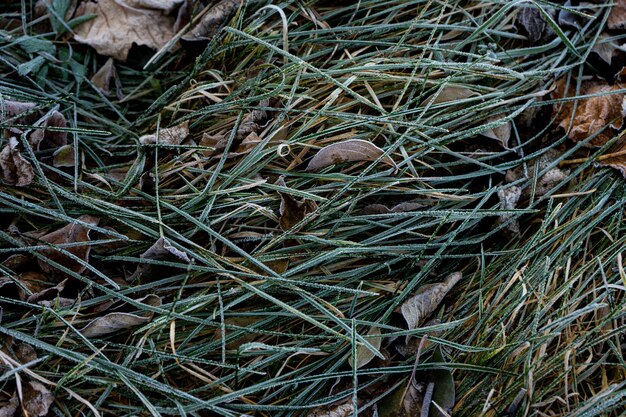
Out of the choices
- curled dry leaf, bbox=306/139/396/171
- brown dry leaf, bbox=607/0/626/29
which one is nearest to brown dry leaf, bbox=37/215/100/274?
curled dry leaf, bbox=306/139/396/171

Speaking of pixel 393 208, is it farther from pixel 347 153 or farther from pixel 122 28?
pixel 122 28

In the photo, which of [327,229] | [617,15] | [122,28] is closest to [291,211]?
[327,229]

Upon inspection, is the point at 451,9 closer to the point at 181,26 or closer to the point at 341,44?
the point at 341,44

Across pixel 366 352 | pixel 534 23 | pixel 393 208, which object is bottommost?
pixel 366 352

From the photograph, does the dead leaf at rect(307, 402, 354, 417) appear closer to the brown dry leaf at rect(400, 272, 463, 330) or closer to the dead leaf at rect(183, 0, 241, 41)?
the brown dry leaf at rect(400, 272, 463, 330)

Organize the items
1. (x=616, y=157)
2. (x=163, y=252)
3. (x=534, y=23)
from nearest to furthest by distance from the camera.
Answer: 1. (x=163, y=252)
2. (x=616, y=157)
3. (x=534, y=23)

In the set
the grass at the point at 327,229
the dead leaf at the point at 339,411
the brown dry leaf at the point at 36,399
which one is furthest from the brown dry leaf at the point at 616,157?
the brown dry leaf at the point at 36,399

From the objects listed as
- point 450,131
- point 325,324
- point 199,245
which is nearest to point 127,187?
point 199,245
